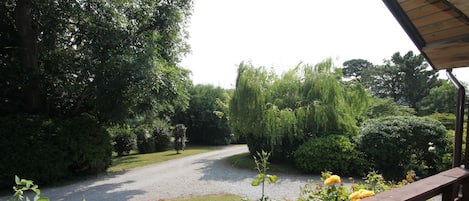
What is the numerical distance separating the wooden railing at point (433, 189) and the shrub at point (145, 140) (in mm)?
12498

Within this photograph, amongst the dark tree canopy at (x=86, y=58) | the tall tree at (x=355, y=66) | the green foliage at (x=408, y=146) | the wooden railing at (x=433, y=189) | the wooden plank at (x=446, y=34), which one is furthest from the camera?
the tall tree at (x=355, y=66)

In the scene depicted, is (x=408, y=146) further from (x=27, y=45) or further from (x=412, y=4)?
(x=27, y=45)

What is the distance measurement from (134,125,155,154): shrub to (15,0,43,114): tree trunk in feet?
21.0

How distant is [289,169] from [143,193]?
4.16m

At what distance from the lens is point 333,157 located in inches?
276

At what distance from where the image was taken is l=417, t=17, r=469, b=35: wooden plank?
1.63 metres

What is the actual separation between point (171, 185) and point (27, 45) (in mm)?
4709

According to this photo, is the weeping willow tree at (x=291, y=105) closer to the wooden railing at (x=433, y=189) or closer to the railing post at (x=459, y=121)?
the railing post at (x=459, y=121)

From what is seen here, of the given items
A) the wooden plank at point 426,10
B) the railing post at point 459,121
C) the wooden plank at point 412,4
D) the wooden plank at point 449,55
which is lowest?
the railing post at point 459,121

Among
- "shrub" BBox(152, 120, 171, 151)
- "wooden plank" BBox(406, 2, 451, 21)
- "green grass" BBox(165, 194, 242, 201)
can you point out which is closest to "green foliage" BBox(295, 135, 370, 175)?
"green grass" BBox(165, 194, 242, 201)

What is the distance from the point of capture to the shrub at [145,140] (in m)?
12.8

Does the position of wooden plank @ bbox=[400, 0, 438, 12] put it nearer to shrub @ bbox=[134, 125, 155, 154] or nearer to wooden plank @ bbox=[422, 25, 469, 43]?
wooden plank @ bbox=[422, 25, 469, 43]

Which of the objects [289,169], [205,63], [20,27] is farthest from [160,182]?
[205,63]

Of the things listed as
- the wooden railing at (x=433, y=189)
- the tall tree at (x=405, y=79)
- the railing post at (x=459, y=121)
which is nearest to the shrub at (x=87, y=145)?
the wooden railing at (x=433, y=189)
